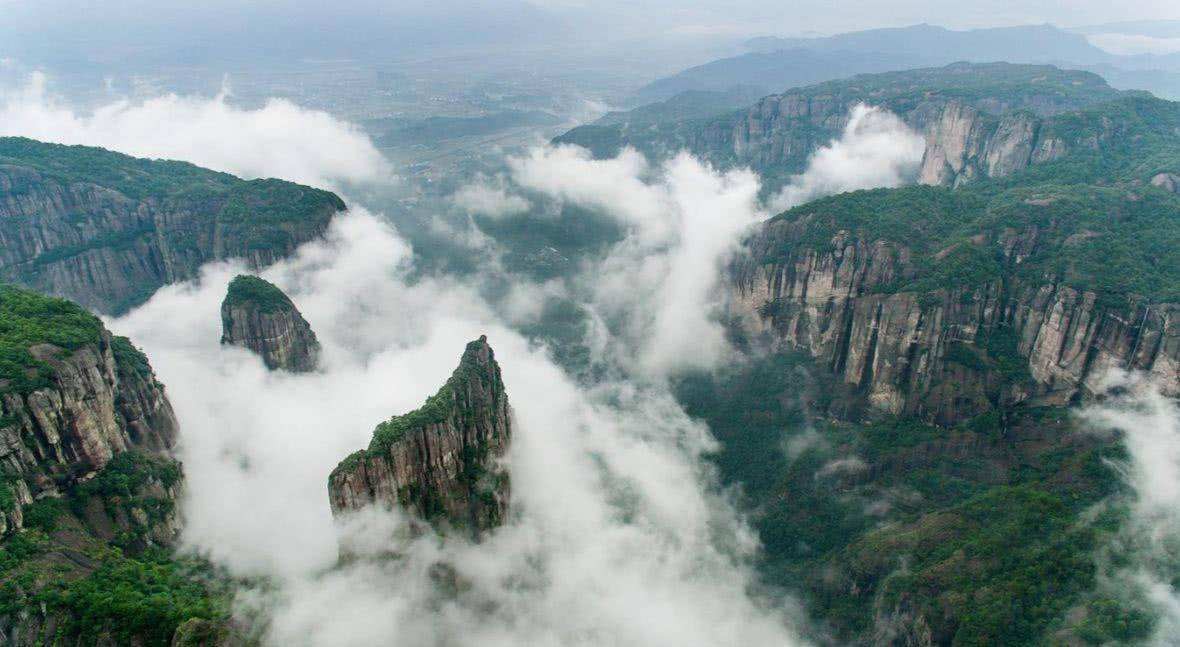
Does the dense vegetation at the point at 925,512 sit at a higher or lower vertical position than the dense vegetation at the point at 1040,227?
lower

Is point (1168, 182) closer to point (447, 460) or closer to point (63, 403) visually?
point (447, 460)

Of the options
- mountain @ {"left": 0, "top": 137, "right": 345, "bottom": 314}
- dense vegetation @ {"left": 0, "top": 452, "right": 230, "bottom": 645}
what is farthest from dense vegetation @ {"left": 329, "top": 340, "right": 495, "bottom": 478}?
mountain @ {"left": 0, "top": 137, "right": 345, "bottom": 314}

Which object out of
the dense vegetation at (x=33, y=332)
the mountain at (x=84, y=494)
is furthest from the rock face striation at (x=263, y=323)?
the dense vegetation at (x=33, y=332)

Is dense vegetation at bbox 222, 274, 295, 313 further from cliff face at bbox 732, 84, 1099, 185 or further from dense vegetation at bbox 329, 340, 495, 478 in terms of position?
cliff face at bbox 732, 84, 1099, 185

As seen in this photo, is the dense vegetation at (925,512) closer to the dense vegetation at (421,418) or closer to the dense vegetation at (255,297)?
the dense vegetation at (421,418)

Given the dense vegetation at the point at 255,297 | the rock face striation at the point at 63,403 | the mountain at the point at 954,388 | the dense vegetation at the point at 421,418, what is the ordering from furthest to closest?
the dense vegetation at the point at 255,297 → the mountain at the point at 954,388 → the dense vegetation at the point at 421,418 → the rock face striation at the point at 63,403

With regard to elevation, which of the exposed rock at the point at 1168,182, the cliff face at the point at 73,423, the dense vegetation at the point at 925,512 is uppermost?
the exposed rock at the point at 1168,182
